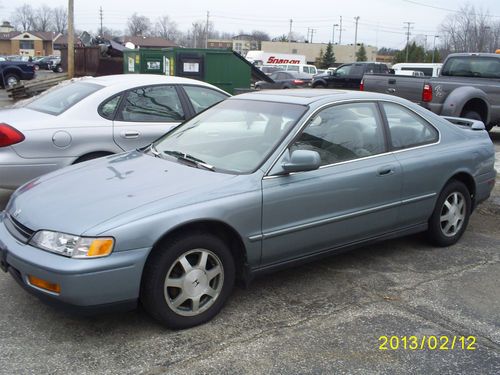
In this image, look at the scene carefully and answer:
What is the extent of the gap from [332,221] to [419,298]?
0.83 metres

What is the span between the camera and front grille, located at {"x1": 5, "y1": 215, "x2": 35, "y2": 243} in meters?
3.18

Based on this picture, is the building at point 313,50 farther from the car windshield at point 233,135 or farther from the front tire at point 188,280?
the front tire at point 188,280

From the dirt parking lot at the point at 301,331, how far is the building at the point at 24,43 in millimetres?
108665

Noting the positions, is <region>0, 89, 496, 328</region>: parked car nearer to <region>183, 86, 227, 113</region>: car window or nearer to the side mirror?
the side mirror

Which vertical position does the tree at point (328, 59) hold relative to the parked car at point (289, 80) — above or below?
above

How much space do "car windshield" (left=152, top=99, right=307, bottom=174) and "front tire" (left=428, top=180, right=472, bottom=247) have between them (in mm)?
1697

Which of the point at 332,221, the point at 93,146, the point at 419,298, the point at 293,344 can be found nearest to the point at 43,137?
the point at 93,146

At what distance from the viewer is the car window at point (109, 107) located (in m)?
5.66

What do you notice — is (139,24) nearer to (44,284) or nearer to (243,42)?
(243,42)

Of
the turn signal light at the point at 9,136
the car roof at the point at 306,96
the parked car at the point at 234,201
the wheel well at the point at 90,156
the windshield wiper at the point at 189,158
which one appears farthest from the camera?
the wheel well at the point at 90,156

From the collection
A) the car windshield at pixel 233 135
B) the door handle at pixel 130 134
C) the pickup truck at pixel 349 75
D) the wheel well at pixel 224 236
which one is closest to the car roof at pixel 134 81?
the door handle at pixel 130 134

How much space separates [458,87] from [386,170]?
6828 millimetres

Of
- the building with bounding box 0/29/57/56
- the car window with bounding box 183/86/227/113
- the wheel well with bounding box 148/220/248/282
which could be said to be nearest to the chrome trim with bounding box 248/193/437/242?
the wheel well with bounding box 148/220/248/282

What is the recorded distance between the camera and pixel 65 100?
5.86 m
